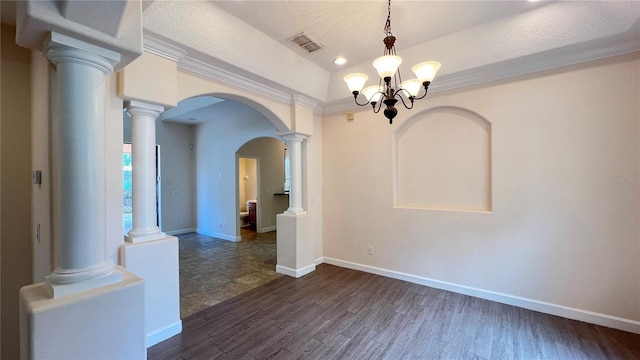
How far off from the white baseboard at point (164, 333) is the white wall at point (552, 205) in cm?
292

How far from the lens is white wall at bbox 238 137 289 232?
747 centimetres

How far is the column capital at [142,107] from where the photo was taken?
2337 mm

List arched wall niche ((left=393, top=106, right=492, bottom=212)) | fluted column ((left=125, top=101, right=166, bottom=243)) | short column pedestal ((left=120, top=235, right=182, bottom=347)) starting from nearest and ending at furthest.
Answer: short column pedestal ((left=120, top=235, right=182, bottom=347))
fluted column ((left=125, top=101, right=166, bottom=243))
arched wall niche ((left=393, top=106, right=492, bottom=212))

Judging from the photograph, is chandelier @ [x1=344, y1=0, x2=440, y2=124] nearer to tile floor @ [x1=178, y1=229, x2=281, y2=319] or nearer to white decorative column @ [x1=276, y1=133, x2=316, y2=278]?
white decorative column @ [x1=276, y1=133, x2=316, y2=278]

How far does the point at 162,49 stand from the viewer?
2.43 m

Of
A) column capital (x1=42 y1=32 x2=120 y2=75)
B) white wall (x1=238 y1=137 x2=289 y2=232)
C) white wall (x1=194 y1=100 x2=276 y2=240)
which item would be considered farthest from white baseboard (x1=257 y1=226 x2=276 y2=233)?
Result: column capital (x1=42 y1=32 x2=120 y2=75)

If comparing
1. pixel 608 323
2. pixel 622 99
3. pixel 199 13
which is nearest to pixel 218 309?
pixel 199 13

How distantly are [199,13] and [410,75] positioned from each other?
2.59 m

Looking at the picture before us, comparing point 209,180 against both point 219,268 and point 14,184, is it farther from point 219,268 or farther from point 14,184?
point 14,184

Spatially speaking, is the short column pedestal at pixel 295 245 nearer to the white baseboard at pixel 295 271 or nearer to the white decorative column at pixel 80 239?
the white baseboard at pixel 295 271

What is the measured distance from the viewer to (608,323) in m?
2.61

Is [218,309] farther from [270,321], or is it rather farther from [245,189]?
[245,189]

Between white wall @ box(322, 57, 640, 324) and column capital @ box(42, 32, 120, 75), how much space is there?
3.40 m

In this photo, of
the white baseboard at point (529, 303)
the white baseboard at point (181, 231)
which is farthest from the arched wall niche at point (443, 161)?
the white baseboard at point (181, 231)
